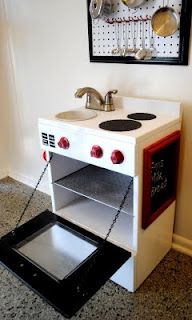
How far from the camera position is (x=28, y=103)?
7.63ft

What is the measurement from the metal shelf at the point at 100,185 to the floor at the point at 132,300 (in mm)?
486

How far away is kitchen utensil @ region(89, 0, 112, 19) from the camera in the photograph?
1518 mm

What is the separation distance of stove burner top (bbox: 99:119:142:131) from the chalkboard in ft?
0.42

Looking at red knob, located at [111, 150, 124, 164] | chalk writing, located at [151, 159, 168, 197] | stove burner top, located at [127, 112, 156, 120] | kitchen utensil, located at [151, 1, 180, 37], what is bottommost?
chalk writing, located at [151, 159, 168, 197]

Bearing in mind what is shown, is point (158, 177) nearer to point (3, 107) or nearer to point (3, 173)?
point (3, 107)

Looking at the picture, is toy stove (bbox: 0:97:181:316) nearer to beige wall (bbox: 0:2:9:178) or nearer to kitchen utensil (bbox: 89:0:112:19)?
kitchen utensil (bbox: 89:0:112:19)

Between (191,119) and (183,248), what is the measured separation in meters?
0.81

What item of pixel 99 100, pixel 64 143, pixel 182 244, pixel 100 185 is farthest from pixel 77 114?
pixel 182 244

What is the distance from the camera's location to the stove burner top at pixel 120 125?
129cm

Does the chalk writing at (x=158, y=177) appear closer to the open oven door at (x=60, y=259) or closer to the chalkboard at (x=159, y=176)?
the chalkboard at (x=159, y=176)

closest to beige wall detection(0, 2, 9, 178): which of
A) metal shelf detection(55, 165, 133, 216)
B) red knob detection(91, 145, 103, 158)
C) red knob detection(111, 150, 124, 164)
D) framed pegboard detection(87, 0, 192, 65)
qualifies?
framed pegboard detection(87, 0, 192, 65)

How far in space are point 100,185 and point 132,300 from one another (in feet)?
2.02

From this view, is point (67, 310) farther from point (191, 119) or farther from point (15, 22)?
point (15, 22)

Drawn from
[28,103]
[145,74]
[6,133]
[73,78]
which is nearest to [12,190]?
[6,133]
